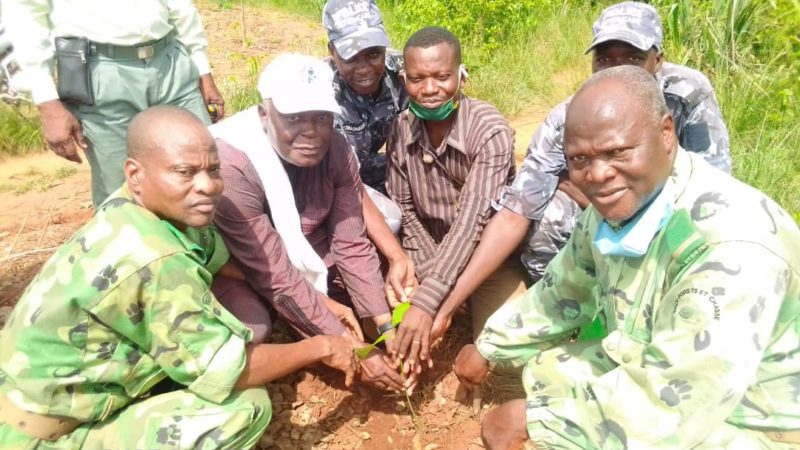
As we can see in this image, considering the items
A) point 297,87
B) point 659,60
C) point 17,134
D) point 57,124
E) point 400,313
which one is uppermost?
point 659,60

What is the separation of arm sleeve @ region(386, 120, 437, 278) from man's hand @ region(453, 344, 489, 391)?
747mm

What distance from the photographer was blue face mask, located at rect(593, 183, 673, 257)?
5.85 ft

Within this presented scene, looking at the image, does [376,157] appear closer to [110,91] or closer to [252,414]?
[110,91]

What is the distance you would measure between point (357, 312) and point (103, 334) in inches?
53.0

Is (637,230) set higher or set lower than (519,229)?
higher

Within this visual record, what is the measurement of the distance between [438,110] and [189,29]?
144 cm

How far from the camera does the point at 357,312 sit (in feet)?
10.4

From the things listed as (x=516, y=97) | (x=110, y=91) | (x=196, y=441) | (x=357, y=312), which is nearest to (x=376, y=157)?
(x=357, y=312)

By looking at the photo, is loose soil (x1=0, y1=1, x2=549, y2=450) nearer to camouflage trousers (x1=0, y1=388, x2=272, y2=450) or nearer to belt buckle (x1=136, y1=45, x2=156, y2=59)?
camouflage trousers (x1=0, y1=388, x2=272, y2=450)

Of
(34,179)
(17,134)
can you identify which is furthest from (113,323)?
(17,134)

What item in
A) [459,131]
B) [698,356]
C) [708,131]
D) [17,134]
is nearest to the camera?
[698,356]

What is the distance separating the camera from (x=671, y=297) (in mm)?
1720

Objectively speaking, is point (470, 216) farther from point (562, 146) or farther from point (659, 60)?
point (659, 60)

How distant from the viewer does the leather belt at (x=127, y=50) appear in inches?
122
